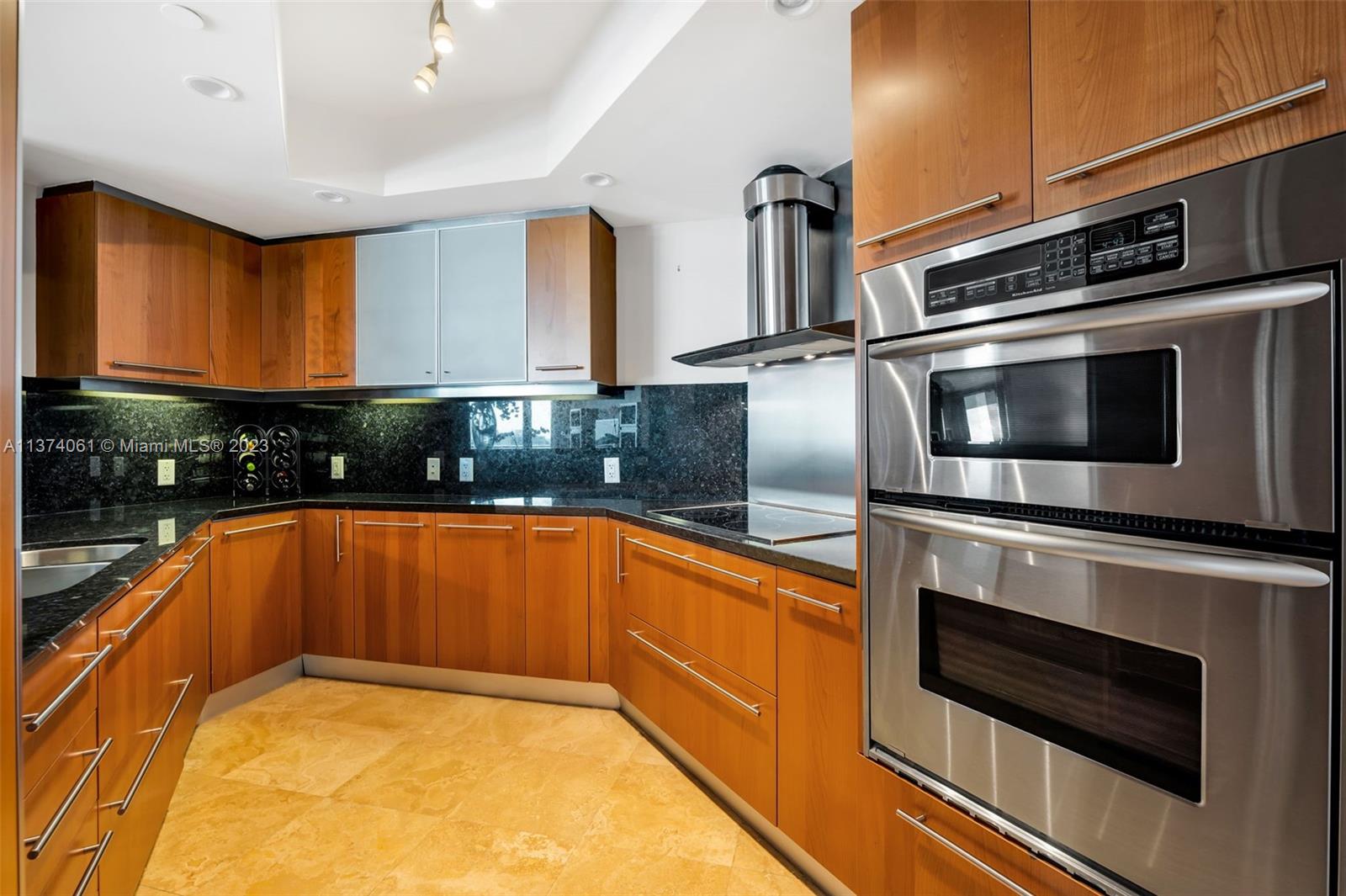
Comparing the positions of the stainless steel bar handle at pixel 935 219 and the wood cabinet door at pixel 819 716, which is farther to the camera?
the wood cabinet door at pixel 819 716

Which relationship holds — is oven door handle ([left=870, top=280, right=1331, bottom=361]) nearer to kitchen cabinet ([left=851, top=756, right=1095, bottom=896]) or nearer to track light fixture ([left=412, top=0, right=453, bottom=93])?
kitchen cabinet ([left=851, top=756, right=1095, bottom=896])

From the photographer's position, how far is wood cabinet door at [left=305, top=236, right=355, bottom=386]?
Answer: 319 cm

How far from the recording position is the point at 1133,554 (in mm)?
958

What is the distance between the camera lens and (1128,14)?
3.17 ft

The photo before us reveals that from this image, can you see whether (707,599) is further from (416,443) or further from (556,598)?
(416,443)

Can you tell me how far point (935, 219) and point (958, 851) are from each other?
1.25 metres

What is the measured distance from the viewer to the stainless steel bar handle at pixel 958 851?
114 cm

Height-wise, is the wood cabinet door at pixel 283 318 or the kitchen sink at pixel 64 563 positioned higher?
the wood cabinet door at pixel 283 318

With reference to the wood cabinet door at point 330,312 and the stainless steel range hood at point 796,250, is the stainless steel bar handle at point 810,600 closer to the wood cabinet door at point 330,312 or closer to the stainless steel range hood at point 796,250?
the stainless steel range hood at point 796,250

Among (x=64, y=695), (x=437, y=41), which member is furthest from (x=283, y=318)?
(x=64, y=695)

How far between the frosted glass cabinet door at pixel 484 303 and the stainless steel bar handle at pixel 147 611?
4.56 feet

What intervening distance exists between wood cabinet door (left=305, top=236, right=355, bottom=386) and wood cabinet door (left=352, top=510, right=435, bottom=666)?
2.58 feet

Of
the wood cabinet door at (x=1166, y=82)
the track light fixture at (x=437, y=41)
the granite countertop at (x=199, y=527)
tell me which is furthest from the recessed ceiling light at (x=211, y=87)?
the wood cabinet door at (x=1166, y=82)

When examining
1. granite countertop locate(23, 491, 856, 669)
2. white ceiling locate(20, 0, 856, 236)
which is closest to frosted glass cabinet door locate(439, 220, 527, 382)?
white ceiling locate(20, 0, 856, 236)
